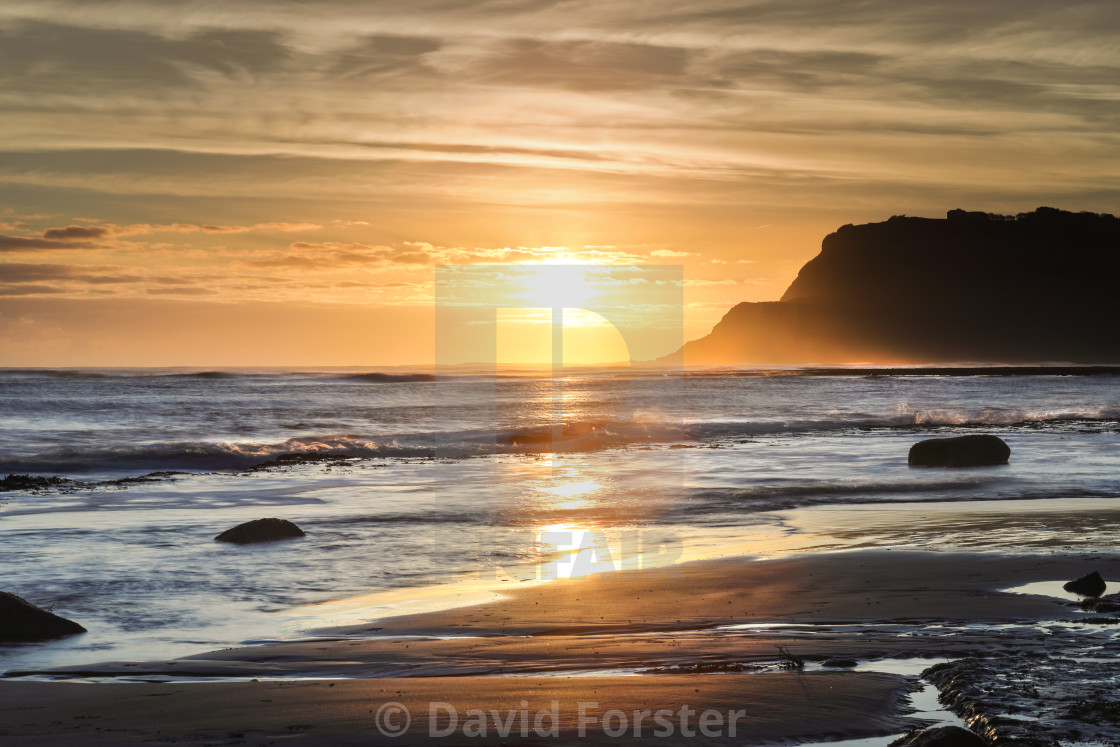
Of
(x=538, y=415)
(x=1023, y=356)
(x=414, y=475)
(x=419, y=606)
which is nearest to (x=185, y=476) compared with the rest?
(x=414, y=475)

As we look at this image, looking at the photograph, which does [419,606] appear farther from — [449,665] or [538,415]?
[538,415]

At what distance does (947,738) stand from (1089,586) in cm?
503

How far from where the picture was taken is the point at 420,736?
16.7 feet

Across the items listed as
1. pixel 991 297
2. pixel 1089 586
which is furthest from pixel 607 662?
pixel 991 297

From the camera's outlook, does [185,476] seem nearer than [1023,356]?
Yes

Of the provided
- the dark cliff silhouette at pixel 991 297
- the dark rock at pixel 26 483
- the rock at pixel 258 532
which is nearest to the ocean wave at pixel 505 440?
the dark rock at pixel 26 483

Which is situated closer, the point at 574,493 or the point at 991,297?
the point at 574,493

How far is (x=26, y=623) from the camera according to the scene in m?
7.75

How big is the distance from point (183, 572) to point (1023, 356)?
20125 centimetres

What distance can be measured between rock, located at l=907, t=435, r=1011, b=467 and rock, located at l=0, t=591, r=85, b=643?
64.1ft

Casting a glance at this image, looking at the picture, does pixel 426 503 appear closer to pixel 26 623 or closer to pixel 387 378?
pixel 26 623

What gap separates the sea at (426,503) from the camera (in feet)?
31.2

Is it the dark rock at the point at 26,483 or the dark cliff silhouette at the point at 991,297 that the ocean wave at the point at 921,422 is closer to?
the dark rock at the point at 26,483

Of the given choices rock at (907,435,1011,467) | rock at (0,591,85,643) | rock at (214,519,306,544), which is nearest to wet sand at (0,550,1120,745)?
rock at (0,591,85,643)
